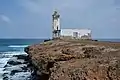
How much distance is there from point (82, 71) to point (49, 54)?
977cm

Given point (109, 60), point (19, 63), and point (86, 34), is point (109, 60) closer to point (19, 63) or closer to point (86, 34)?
point (19, 63)

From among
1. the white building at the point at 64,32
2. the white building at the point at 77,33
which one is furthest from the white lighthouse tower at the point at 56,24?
the white building at the point at 77,33

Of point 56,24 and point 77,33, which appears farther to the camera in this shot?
point 77,33

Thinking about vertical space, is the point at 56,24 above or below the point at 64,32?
above

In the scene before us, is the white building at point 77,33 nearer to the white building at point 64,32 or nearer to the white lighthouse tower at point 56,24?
the white building at point 64,32

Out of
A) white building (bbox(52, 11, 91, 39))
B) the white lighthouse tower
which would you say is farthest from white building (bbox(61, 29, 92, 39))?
the white lighthouse tower

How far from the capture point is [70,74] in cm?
1012

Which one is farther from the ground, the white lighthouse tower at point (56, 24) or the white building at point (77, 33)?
the white lighthouse tower at point (56, 24)

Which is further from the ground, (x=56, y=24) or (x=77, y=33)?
(x=56, y=24)

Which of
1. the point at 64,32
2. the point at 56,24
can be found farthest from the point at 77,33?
the point at 56,24

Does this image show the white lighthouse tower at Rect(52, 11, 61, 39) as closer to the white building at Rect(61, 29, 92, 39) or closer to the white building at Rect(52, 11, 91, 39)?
the white building at Rect(52, 11, 91, 39)

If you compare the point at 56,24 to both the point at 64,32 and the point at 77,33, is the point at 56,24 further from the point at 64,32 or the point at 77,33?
the point at 77,33

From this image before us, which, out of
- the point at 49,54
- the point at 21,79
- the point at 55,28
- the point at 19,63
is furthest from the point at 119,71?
the point at 55,28

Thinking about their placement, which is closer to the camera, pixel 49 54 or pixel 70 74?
pixel 70 74
